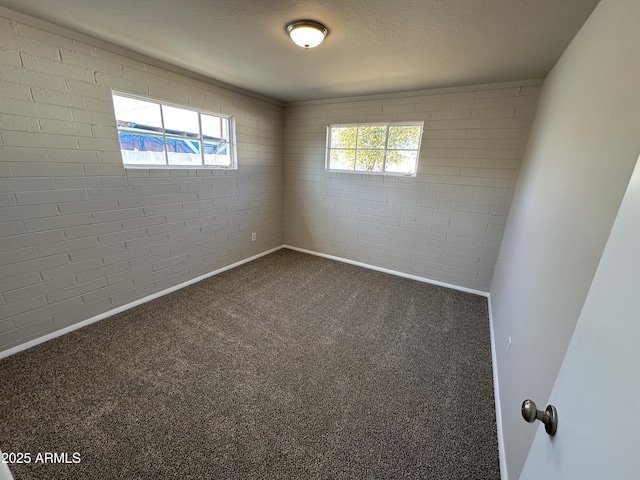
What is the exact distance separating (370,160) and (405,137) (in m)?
0.54

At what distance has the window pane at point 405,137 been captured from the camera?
333 centimetres

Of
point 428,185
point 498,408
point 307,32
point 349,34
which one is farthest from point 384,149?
point 498,408

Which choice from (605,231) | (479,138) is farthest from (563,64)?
(605,231)

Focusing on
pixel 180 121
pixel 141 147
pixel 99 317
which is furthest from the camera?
pixel 180 121

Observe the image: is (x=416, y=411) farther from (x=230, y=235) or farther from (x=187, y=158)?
(x=187, y=158)

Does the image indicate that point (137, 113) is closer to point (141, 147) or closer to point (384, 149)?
point (141, 147)

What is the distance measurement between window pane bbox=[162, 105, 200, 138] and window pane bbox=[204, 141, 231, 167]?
0.68 feet

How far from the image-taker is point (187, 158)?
300 centimetres

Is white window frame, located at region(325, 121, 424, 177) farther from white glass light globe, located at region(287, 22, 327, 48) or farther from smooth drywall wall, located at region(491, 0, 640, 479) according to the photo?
white glass light globe, located at region(287, 22, 327, 48)

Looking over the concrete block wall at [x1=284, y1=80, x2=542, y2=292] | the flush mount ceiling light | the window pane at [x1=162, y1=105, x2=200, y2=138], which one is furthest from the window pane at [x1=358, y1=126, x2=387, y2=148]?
the window pane at [x1=162, y1=105, x2=200, y2=138]

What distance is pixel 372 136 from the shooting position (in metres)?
3.60

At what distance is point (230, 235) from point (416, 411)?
299 cm

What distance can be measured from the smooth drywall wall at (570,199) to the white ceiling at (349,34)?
333mm

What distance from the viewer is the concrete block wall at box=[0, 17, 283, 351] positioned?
1855 mm
